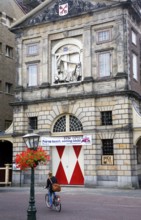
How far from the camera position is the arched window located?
27283 mm

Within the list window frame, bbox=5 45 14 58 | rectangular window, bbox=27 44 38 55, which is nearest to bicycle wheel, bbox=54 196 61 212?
rectangular window, bbox=27 44 38 55

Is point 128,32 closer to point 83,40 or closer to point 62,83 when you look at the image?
point 83,40

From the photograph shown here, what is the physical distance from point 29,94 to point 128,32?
9506mm

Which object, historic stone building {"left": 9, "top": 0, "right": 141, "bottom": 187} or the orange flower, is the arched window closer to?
historic stone building {"left": 9, "top": 0, "right": 141, "bottom": 187}

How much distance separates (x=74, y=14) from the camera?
28203mm

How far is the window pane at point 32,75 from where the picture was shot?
29688 mm

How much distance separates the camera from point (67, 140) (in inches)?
1062

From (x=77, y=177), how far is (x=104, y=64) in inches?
347

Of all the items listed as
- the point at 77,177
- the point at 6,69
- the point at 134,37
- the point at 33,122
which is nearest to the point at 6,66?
the point at 6,69

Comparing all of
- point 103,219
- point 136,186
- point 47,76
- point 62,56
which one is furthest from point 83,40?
point 103,219

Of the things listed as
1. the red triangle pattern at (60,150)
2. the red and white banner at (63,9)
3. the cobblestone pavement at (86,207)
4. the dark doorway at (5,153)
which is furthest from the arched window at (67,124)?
the red and white banner at (63,9)

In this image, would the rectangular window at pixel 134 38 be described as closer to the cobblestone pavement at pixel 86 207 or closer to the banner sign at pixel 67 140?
the banner sign at pixel 67 140

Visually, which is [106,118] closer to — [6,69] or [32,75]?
[32,75]

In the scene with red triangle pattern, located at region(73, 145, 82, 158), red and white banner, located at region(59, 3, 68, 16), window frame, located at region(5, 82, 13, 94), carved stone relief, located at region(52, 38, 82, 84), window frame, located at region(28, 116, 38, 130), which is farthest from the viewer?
window frame, located at region(5, 82, 13, 94)
